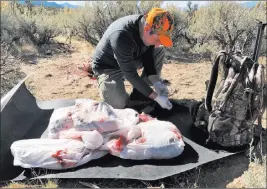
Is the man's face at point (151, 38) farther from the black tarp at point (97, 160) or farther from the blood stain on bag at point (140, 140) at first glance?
the blood stain on bag at point (140, 140)

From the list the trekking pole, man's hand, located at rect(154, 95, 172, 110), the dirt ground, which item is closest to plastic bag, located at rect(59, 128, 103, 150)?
the dirt ground

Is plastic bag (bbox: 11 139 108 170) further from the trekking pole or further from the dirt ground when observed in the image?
the trekking pole

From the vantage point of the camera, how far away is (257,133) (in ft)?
10.8

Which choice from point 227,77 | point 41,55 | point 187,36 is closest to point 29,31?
point 41,55

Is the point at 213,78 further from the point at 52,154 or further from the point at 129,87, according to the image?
the point at 129,87

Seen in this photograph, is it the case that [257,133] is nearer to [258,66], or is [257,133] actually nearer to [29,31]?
[258,66]

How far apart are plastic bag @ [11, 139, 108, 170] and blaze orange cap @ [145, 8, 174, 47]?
1180 millimetres

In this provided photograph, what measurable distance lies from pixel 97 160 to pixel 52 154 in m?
0.36

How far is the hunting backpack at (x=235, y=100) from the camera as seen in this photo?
2.95 metres

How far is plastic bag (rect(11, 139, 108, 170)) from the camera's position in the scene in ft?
9.26

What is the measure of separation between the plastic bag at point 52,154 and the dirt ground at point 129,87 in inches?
5.8

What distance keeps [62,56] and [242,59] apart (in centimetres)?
446

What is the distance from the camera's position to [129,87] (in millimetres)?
4906

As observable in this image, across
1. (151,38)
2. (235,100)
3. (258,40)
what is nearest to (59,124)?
(151,38)
